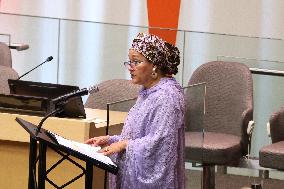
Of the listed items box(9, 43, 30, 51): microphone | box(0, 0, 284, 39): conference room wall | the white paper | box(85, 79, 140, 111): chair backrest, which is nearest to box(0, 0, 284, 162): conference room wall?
box(0, 0, 284, 39): conference room wall

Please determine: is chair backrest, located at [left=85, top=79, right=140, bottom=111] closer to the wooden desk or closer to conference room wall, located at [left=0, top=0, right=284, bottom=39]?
the wooden desk

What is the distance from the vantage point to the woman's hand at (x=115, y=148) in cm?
438

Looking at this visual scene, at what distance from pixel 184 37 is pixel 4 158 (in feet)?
7.79

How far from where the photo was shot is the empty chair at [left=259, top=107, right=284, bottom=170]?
561 cm

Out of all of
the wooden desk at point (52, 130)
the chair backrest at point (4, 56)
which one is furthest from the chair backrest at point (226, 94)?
the chair backrest at point (4, 56)

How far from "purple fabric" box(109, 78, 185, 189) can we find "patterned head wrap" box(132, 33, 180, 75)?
7 centimetres

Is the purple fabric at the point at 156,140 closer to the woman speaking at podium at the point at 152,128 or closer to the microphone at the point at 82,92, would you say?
the woman speaking at podium at the point at 152,128

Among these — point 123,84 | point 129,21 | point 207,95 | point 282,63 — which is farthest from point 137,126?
point 129,21

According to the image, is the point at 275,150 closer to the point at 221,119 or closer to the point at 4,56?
the point at 221,119

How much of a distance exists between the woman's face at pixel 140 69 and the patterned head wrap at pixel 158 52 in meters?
0.02

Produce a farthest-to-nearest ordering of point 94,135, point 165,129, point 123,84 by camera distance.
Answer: point 123,84, point 94,135, point 165,129

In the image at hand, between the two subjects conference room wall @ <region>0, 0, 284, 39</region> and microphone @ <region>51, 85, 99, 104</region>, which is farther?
conference room wall @ <region>0, 0, 284, 39</region>

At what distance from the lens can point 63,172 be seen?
16.4 feet

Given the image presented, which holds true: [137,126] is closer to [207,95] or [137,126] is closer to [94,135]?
[94,135]
